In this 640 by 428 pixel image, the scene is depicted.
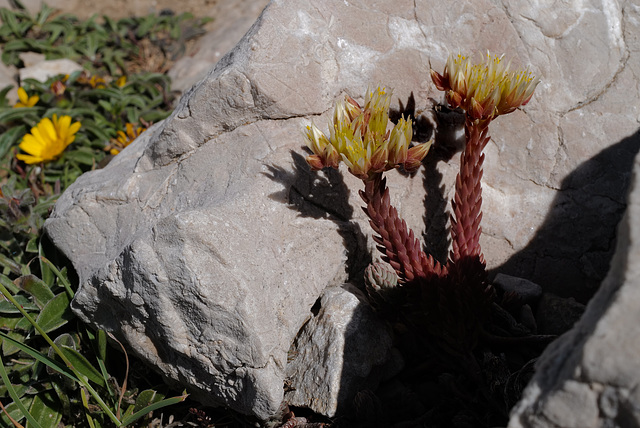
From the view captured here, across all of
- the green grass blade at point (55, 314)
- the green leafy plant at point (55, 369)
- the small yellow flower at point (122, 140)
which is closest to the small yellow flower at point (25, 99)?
the small yellow flower at point (122, 140)

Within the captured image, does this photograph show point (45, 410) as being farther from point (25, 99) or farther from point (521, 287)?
point (25, 99)

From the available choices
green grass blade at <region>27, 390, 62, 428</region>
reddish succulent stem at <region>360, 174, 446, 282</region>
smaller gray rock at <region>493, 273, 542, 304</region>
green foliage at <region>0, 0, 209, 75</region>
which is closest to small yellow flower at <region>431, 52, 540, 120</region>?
reddish succulent stem at <region>360, 174, 446, 282</region>

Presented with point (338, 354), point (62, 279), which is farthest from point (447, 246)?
point (62, 279)

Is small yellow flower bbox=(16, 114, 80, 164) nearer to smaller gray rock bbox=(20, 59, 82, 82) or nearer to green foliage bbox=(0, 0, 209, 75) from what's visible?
smaller gray rock bbox=(20, 59, 82, 82)

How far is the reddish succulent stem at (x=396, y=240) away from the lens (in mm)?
3008

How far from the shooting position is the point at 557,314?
129 inches

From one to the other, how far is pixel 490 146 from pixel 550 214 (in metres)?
0.57

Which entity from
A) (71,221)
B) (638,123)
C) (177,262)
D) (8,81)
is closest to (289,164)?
(177,262)

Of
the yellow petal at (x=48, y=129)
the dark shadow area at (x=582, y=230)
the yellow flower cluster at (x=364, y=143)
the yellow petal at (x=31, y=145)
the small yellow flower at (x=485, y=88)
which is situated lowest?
the yellow petal at (x=31, y=145)

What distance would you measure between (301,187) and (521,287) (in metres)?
1.46

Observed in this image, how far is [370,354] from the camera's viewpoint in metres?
3.18

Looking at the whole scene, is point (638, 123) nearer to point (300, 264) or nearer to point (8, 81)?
point (300, 264)

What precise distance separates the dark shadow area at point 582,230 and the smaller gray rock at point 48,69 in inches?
202

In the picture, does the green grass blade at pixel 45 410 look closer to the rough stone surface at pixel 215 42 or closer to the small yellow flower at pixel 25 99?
the small yellow flower at pixel 25 99
